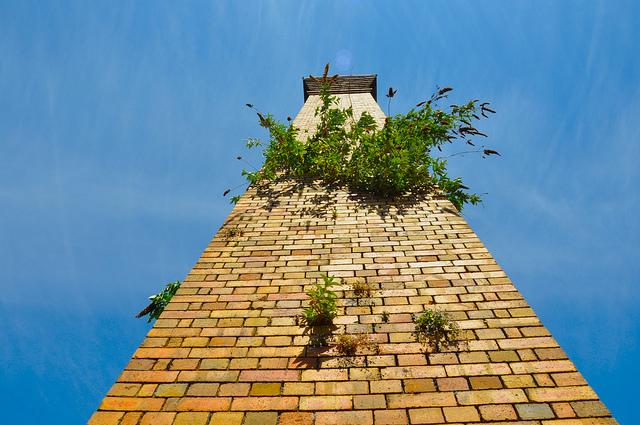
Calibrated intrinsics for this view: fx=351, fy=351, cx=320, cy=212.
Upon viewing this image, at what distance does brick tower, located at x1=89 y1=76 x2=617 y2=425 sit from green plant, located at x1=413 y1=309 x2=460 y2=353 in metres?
0.05

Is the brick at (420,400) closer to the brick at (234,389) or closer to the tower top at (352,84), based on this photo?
the brick at (234,389)

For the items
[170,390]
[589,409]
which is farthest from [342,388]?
[589,409]

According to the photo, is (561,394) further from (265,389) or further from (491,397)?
(265,389)

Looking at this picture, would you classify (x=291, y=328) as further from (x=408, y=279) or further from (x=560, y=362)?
(x=560, y=362)

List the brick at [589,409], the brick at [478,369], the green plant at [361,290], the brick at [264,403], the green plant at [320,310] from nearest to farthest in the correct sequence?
the brick at [589,409] < the brick at [264,403] < the brick at [478,369] < the green plant at [320,310] < the green plant at [361,290]

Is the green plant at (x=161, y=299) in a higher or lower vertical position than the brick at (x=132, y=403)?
higher

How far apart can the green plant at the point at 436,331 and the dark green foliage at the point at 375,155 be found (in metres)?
1.72

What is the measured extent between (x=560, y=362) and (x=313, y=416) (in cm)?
133

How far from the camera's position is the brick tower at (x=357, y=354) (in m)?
1.69

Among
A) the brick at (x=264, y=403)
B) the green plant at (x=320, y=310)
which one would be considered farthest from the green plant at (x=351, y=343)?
the brick at (x=264, y=403)

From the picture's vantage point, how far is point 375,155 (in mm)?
3850

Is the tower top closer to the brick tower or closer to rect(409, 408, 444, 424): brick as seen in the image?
the brick tower

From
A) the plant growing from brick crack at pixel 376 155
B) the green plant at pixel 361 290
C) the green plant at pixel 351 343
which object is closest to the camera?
the green plant at pixel 351 343

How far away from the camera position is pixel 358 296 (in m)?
2.36
